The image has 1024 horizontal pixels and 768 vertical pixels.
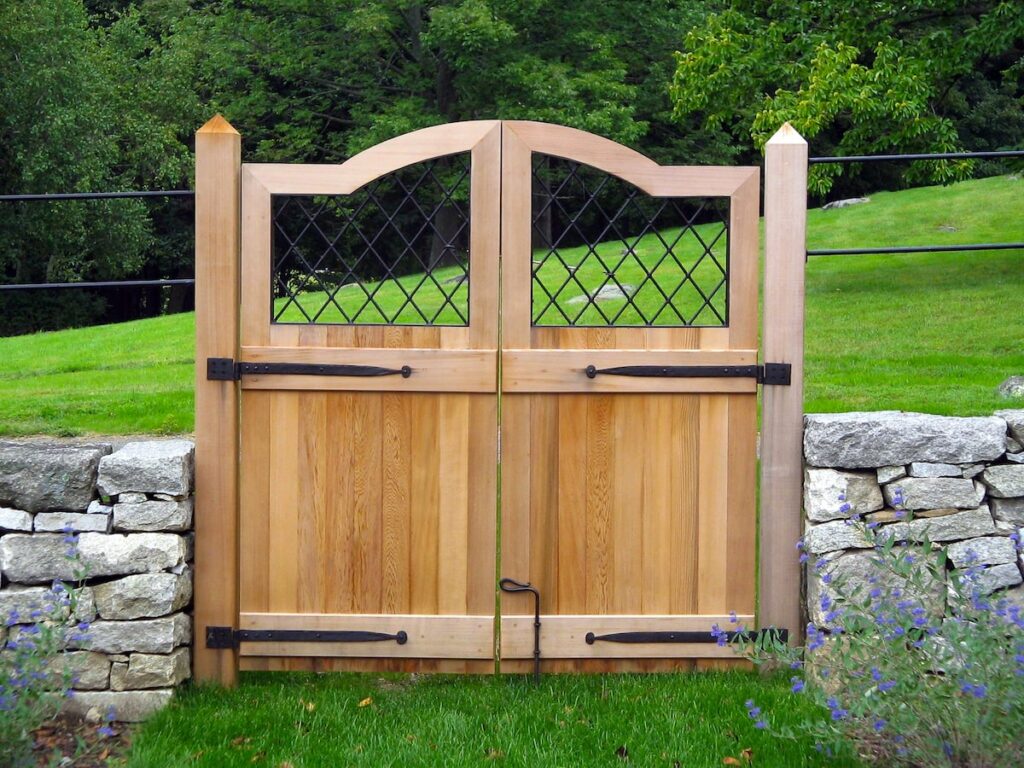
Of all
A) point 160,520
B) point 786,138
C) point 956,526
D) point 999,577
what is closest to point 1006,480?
point 956,526

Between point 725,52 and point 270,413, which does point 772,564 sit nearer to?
point 270,413

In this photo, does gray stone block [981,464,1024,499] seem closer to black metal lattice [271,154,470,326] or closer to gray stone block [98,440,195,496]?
black metal lattice [271,154,470,326]

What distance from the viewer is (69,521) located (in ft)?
13.1

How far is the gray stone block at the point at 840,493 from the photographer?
13.3 ft

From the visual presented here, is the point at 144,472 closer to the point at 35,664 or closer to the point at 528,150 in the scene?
the point at 35,664

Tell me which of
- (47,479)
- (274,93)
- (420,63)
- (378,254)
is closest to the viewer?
(47,479)

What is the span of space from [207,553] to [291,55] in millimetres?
19002

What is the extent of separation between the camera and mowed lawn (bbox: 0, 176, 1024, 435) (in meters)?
7.35

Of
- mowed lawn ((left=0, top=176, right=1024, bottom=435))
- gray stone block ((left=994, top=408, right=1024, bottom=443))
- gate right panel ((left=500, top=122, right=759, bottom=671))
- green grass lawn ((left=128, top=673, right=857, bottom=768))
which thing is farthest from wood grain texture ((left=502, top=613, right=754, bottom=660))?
mowed lawn ((left=0, top=176, right=1024, bottom=435))

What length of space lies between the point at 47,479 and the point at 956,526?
327cm

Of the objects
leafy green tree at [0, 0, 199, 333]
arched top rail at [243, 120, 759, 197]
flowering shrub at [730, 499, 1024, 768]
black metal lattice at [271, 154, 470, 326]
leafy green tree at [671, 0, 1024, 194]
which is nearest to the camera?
flowering shrub at [730, 499, 1024, 768]

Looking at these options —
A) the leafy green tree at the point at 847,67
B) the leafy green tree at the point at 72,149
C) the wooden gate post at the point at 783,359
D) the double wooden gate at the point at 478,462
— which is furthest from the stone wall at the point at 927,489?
the leafy green tree at the point at 72,149

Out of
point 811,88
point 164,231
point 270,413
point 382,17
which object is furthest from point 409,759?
point 164,231

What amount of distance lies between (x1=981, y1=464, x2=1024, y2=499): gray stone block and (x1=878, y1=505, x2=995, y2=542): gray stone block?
0.26 feet
